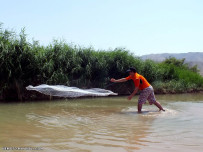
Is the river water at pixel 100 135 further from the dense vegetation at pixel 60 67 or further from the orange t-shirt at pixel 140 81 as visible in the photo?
the dense vegetation at pixel 60 67

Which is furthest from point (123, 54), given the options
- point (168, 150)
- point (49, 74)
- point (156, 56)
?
point (156, 56)

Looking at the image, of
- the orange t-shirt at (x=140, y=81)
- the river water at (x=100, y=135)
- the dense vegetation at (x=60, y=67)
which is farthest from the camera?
the dense vegetation at (x=60, y=67)

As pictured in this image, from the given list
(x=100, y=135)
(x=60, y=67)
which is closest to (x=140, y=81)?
(x=100, y=135)

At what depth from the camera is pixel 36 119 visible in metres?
7.05

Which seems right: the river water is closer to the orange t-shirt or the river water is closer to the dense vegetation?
the orange t-shirt

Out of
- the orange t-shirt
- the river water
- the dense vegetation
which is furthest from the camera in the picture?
the dense vegetation

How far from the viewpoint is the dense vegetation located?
11555 mm

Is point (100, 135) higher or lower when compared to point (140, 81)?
lower

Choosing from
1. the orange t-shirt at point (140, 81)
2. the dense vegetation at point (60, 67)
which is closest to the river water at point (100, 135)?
the orange t-shirt at point (140, 81)

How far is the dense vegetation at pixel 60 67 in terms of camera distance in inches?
455

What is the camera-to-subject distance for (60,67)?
1306cm

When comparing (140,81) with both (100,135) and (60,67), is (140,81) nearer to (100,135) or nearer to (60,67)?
(100,135)

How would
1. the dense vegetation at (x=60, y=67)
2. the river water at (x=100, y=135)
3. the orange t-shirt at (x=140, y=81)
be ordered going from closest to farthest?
1. the river water at (x=100, y=135)
2. the orange t-shirt at (x=140, y=81)
3. the dense vegetation at (x=60, y=67)

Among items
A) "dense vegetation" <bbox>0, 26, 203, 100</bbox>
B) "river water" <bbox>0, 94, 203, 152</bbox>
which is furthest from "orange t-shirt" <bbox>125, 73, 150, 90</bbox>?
"dense vegetation" <bbox>0, 26, 203, 100</bbox>
